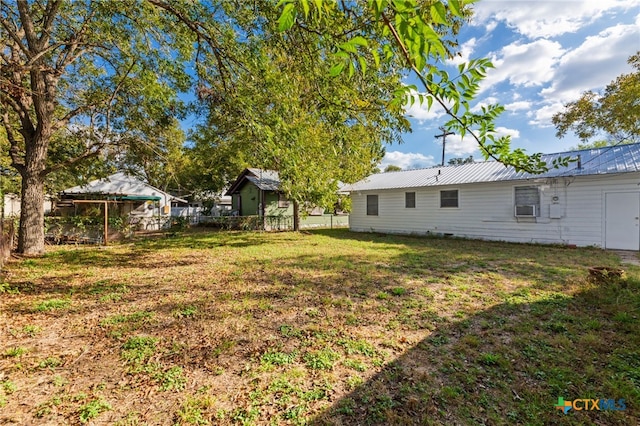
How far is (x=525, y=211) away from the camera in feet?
34.9

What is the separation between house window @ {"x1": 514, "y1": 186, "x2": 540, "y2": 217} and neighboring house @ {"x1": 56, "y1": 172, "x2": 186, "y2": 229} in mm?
16765

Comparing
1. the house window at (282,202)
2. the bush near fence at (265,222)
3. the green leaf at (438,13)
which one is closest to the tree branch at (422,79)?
the green leaf at (438,13)

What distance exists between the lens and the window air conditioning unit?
34.3ft

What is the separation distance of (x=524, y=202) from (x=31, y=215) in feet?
53.2

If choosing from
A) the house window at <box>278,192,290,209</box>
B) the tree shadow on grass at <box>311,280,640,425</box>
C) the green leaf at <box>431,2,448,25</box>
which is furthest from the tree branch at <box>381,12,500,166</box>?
the house window at <box>278,192,290,209</box>

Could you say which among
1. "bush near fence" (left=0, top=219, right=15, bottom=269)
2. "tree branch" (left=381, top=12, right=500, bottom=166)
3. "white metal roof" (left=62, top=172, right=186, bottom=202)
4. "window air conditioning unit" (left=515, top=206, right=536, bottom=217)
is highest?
"white metal roof" (left=62, top=172, right=186, bottom=202)

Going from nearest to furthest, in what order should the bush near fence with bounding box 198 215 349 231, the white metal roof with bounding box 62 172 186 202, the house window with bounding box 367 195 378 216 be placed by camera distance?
the white metal roof with bounding box 62 172 186 202
the house window with bounding box 367 195 378 216
the bush near fence with bounding box 198 215 349 231

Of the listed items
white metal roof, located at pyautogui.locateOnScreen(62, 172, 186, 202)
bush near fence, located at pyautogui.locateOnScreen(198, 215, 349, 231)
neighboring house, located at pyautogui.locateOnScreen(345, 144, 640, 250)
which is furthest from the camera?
bush near fence, located at pyautogui.locateOnScreen(198, 215, 349, 231)

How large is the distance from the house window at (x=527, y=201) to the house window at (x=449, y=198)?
90.7 inches

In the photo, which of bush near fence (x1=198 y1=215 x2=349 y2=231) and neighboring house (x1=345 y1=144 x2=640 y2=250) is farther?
bush near fence (x1=198 y1=215 x2=349 y2=231)

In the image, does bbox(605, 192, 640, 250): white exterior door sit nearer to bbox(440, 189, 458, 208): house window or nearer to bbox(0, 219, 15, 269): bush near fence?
bbox(440, 189, 458, 208): house window

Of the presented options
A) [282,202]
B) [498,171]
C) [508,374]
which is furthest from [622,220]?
[282,202]

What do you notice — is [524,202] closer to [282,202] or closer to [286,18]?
[286,18]

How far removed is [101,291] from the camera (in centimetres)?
516
